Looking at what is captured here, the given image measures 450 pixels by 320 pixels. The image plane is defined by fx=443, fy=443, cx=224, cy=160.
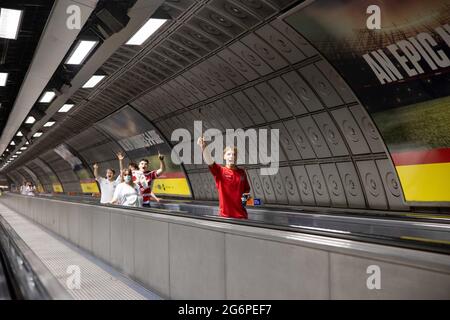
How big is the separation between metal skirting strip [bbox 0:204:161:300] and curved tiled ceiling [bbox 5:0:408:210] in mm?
5046

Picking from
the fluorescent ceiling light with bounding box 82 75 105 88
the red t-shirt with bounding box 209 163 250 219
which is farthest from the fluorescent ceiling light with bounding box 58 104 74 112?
the red t-shirt with bounding box 209 163 250 219

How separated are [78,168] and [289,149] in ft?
84.0

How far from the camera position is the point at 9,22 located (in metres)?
7.79

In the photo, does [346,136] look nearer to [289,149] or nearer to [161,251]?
[289,149]

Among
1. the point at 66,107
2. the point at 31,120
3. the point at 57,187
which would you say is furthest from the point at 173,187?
the point at 57,187

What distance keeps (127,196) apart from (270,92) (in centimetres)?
472

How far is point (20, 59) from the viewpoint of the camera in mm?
11445

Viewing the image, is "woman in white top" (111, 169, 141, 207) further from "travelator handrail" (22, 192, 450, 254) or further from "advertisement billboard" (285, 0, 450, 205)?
"advertisement billboard" (285, 0, 450, 205)

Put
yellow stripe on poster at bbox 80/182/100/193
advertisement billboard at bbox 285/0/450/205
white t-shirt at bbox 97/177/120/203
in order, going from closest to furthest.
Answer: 1. advertisement billboard at bbox 285/0/450/205
2. white t-shirt at bbox 97/177/120/203
3. yellow stripe on poster at bbox 80/182/100/193

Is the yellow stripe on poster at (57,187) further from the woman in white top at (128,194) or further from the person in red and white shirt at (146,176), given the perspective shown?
the woman in white top at (128,194)

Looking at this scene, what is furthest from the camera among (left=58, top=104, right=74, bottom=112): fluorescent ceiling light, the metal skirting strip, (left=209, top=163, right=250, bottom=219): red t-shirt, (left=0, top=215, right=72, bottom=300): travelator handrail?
(left=58, top=104, right=74, bottom=112): fluorescent ceiling light

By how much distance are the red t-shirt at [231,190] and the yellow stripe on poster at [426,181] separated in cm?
438

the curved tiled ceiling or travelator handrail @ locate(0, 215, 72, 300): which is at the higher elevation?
the curved tiled ceiling

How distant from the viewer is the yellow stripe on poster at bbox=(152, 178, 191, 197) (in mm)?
18734
